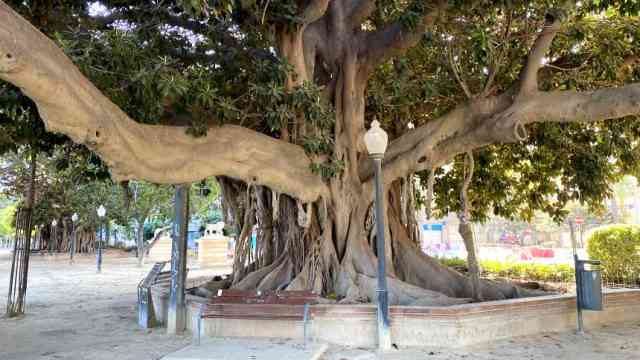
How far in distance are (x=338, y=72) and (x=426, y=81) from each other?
1747 mm

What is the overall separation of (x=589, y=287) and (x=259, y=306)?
193 inches

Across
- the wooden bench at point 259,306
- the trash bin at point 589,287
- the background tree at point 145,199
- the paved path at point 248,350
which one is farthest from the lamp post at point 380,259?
the background tree at point 145,199

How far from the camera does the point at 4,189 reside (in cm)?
3069

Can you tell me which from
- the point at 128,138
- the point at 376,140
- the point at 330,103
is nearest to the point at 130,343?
the point at 128,138

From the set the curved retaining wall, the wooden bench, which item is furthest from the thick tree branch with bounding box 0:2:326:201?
the curved retaining wall

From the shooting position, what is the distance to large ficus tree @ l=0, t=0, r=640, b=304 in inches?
237

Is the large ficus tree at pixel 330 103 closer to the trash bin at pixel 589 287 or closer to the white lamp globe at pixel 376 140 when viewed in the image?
the white lamp globe at pixel 376 140

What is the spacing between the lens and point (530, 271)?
43.2 ft

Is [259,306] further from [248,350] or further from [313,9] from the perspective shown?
[313,9]

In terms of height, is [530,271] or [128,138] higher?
[128,138]

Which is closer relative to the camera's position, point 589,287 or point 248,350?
point 248,350

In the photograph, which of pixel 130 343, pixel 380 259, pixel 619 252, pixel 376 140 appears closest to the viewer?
pixel 380 259

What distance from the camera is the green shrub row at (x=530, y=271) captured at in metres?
12.6

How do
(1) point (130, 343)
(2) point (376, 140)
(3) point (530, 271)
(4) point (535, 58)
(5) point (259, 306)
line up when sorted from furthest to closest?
1. (3) point (530, 271)
2. (4) point (535, 58)
3. (5) point (259, 306)
4. (1) point (130, 343)
5. (2) point (376, 140)
